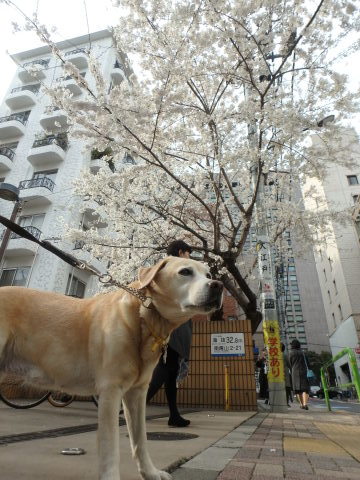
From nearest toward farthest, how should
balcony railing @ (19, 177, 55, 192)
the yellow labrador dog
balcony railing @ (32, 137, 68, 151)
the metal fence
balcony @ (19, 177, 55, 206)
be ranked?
the yellow labrador dog < the metal fence < balcony @ (19, 177, 55, 206) < balcony railing @ (19, 177, 55, 192) < balcony railing @ (32, 137, 68, 151)

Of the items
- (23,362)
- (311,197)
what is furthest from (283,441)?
(311,197)

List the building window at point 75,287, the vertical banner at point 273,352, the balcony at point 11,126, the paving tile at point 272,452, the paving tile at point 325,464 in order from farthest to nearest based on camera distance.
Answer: the balcony at point 11,126, the building window at point 75,287, the vertical banner at point 273,352, the paving tile at point 272,452, the paving tile at point 325,464

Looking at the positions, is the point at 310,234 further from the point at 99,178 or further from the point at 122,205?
the point at 99,178

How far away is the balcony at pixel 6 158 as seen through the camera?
1947cm

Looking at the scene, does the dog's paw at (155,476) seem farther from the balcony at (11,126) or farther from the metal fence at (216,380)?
the balcony at (11,126)

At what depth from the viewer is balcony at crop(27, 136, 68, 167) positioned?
18875 mm

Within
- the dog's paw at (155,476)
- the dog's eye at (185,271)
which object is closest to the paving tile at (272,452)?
the dog's paw at (155,476)

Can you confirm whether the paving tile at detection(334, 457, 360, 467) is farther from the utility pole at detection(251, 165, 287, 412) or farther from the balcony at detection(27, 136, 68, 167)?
the balcony at detection(27, 136, 68, 167)

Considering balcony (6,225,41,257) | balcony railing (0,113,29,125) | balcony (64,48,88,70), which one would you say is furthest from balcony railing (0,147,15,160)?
balcony (64,48,88,70)

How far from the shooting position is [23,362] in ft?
5.02

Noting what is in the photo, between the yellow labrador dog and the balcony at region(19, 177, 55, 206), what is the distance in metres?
17.3

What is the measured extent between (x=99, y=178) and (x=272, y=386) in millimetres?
7435

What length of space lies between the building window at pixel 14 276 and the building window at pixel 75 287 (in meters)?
2.22

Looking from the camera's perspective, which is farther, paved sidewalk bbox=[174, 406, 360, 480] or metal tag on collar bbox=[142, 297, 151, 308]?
paved sidewalk bbox=[174, 406, 360, 480]
